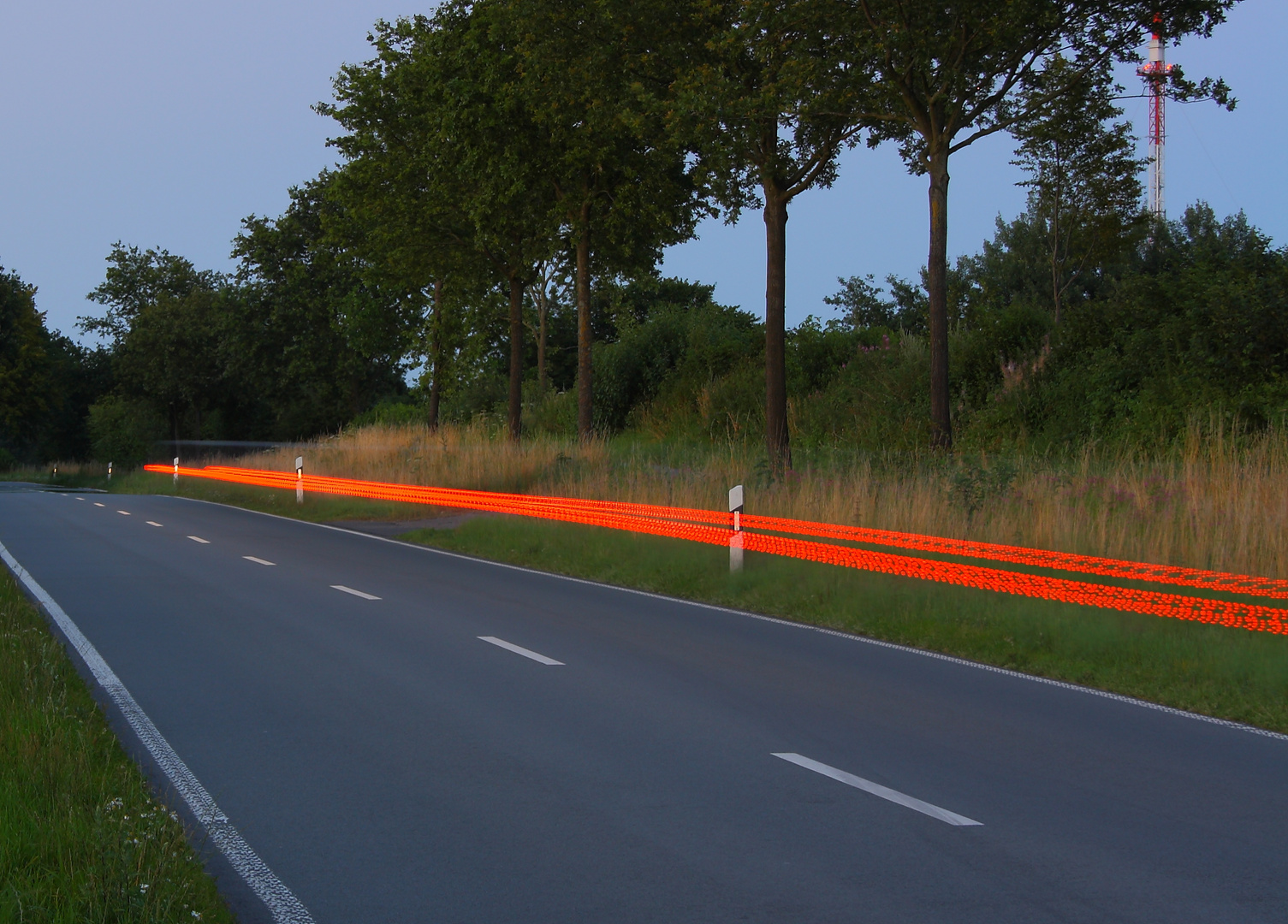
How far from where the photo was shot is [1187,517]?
541 inches

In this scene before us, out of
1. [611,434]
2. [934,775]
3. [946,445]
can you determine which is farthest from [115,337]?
[934,775]

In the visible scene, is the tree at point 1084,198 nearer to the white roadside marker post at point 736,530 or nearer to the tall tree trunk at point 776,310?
the tall tree trunk at point 776,310

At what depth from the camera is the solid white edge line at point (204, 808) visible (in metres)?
5.11

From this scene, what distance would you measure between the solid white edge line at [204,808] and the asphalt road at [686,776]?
0.24 feet

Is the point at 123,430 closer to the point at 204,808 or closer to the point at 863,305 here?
the point at 863,305

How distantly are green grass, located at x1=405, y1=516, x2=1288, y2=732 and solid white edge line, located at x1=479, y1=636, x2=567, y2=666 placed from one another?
3588mm

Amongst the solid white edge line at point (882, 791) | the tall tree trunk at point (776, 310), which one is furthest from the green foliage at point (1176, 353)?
the solid white edge line at point (882, 791)

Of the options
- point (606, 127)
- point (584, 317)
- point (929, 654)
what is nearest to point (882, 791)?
point (929, 654)

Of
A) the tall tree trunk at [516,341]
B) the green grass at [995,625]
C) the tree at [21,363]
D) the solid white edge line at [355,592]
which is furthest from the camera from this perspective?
the tree at [21,363]

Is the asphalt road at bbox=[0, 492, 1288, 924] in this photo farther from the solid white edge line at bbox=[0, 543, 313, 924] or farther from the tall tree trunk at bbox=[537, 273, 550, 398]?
the tall tree trunk at bbox=[537, 273, 550, 398]

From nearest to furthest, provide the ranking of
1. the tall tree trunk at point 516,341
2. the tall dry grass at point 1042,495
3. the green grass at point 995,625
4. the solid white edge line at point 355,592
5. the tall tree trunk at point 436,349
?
the green grass at point 995,625 < the tall dry grass at point 1042,495 < the solid white edge line at point 355,592 < the tall tree trunk at point 516,341 < the tall tree trunk at point 436,349

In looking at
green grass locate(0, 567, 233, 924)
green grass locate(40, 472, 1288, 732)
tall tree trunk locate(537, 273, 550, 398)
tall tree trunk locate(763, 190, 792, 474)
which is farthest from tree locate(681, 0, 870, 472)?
tall tree trunk locate(537, 273, 550, 398)

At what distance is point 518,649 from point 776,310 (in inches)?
620

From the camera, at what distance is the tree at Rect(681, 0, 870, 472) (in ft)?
76.7
